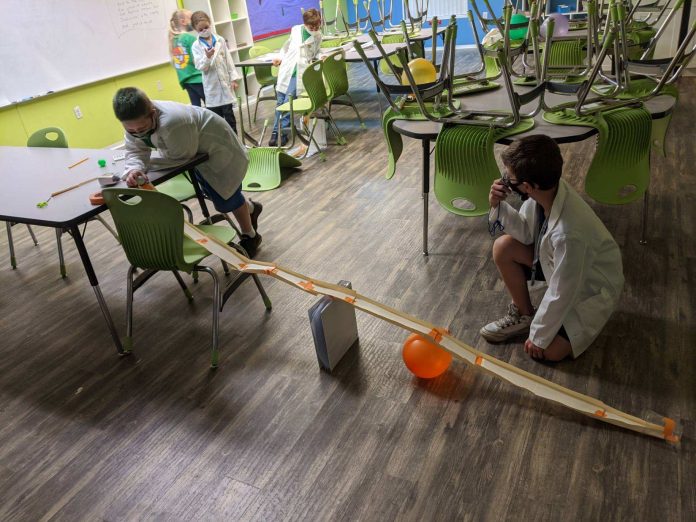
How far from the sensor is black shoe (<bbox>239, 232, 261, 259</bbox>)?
118 inches

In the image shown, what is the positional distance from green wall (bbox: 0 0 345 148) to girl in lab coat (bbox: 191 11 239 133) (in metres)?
1.13

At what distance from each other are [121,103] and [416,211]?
70.0 inches

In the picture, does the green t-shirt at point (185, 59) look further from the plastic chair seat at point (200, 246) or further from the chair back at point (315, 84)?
the plastic chair seat at point (200, 246)

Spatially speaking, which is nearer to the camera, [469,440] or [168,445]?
[469,440]

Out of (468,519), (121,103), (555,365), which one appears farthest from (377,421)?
(121,103)

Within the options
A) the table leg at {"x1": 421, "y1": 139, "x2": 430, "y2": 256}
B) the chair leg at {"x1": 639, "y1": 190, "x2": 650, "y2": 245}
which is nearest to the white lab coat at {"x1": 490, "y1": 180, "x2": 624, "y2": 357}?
the table leg at {"x1": 421, "y1": 139, "x2": 430, "y2": 256}

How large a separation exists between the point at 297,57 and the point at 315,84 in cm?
50

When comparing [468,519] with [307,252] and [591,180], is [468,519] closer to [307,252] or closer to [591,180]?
[591,180]

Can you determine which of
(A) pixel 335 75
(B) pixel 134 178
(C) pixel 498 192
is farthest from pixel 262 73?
(C) pixel 498 192

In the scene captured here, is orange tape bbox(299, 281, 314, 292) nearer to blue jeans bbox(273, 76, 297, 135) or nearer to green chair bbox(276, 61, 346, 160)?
green chair bbox(276, 61, 346, 160)

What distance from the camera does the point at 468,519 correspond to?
1475 mm

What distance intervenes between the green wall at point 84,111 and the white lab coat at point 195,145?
9.23 feet

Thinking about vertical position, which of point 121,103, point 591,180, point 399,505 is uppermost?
point 121,103

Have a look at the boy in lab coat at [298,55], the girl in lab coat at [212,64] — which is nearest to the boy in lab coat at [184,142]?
the boy in lab coat at [298,55]
